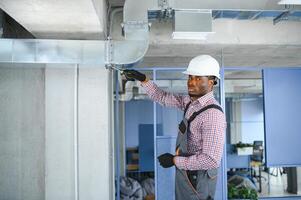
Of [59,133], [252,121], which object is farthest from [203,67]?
[252,121]

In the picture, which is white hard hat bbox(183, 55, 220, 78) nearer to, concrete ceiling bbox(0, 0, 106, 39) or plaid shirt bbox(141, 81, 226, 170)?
plaid shirt bbox(141, 81, 226, 170)

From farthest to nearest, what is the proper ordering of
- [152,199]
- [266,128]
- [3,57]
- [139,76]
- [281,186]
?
[281,186] → [152,199] → [266,128] → [3,57] → [139,76]

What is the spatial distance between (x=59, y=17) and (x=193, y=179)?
151cm

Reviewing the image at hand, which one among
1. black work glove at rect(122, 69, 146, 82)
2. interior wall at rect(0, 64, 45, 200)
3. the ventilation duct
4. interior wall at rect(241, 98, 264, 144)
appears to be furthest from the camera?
interior wall at rect(241, 98, 264, 144)

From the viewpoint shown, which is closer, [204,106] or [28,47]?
[204,106]

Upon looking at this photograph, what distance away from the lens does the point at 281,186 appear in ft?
24.0

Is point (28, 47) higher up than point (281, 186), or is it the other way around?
point (28, 47)

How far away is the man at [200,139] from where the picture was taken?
178 centimetres

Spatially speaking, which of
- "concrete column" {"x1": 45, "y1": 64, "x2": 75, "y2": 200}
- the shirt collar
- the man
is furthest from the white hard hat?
"concrete column" {"x1": 45, "y1": 64, "x2": 75, "y2": 200}

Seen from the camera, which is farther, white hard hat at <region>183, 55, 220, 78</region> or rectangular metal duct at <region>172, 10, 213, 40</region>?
rectangular metal duct at <region>172, 10, 213, 40</region>

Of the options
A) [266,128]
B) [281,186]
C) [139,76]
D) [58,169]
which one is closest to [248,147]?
[281,186]

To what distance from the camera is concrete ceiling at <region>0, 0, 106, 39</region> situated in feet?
6.75

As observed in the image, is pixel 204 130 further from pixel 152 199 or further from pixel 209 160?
pixel 152 199

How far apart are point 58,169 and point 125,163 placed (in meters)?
3.32
